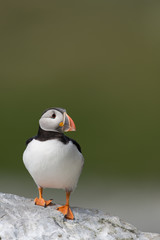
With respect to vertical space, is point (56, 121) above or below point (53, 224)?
above

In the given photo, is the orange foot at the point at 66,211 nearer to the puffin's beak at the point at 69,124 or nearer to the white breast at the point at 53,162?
the white breast at the point at 53,162

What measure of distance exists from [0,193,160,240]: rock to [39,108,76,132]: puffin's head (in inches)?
18.4

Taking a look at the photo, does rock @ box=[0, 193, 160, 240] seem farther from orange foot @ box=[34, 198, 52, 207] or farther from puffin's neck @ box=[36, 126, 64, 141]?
puffin's neck @ box=[36, 126, 64, 141]

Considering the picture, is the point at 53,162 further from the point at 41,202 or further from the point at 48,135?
the point at 41,202

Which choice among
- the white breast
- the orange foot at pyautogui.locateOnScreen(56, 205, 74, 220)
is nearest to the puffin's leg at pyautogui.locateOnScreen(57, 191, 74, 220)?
the orange foot at pyautogui.locateOnScreen(56, 205, 74, 220)

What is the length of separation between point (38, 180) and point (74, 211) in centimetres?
28

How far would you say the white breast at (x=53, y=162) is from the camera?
2211 millimetres

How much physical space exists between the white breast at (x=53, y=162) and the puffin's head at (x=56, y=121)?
0.23 feet

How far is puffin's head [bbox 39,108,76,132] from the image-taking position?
86.1 inches

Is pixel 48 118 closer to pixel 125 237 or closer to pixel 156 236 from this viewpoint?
pixel 125 237

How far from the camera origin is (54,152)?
2.21 m

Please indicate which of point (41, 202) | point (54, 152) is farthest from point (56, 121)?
point (41, 202)

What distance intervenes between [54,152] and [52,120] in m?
0.16

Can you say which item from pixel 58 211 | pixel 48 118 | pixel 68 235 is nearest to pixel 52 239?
pixel 68 235
